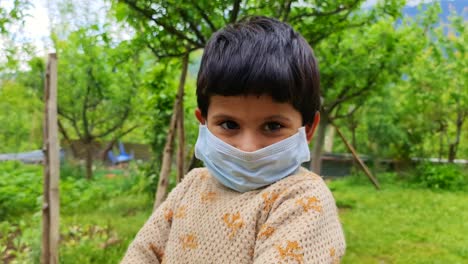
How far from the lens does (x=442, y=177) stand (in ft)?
32.3

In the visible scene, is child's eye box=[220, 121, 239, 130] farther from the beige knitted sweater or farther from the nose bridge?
the beige knitted sweater

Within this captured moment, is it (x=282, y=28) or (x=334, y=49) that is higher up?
(x=282, y=28)

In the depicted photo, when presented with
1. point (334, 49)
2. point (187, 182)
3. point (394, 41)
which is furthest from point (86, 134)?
point (187, 182)

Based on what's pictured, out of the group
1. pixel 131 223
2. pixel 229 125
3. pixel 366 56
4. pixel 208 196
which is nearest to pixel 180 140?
pixel 131 223

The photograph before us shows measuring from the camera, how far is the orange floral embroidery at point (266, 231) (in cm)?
105

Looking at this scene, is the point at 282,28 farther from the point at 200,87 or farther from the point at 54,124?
the point at 54,124

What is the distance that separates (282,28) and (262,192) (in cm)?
46

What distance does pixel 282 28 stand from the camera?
1201 mm

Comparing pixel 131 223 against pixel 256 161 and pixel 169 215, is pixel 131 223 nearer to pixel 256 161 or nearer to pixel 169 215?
pixel 169 215

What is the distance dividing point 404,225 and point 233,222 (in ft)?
19.1

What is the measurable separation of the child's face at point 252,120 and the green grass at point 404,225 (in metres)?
3.88

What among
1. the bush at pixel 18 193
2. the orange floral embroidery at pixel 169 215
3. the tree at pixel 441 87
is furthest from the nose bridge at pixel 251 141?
the tree at pixel 441 87

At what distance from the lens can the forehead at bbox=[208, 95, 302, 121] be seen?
43.3 inches

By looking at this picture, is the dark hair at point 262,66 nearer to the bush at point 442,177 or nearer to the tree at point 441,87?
the tree at point 441,87
